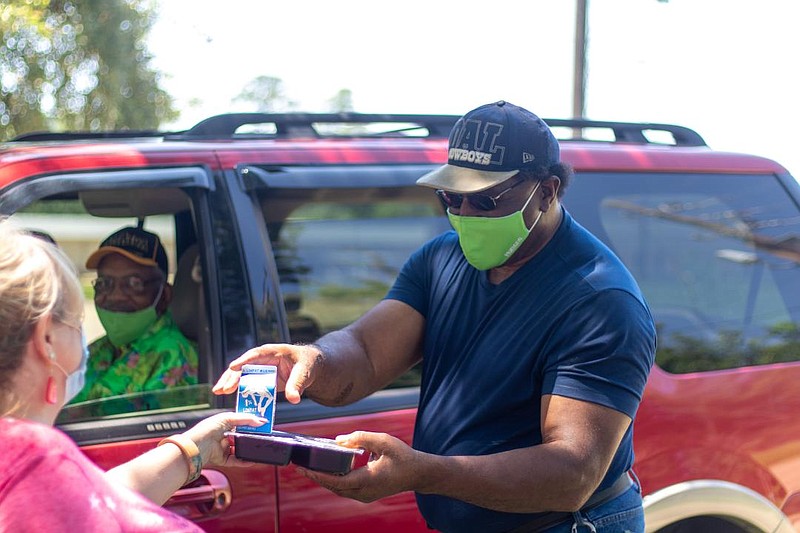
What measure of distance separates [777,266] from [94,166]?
8.18ft

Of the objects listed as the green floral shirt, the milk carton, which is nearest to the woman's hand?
the milk carton

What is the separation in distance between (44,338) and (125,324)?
1.91 meters

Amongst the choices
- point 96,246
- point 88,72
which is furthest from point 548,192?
point 88,72

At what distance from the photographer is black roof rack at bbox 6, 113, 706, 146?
126 inches

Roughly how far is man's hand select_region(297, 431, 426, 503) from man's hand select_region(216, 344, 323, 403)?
271mm

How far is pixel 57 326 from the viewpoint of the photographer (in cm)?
145

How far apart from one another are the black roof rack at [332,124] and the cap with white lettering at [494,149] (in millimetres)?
1079

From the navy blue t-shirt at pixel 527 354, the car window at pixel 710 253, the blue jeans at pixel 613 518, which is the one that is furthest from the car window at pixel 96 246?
the car window at pixel 710 253

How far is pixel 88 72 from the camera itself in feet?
49.0

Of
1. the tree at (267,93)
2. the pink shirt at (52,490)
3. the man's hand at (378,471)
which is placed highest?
the pink shirt at (52,490)

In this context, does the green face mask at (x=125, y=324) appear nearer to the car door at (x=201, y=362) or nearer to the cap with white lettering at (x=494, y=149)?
the car door at (x=201, y=362)

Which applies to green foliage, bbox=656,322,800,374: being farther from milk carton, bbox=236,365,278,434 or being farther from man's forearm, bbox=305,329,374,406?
milk carton, bbox=236,365,278,434

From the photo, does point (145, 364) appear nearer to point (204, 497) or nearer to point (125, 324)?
point (125, 324)

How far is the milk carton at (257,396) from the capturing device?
1893mm
